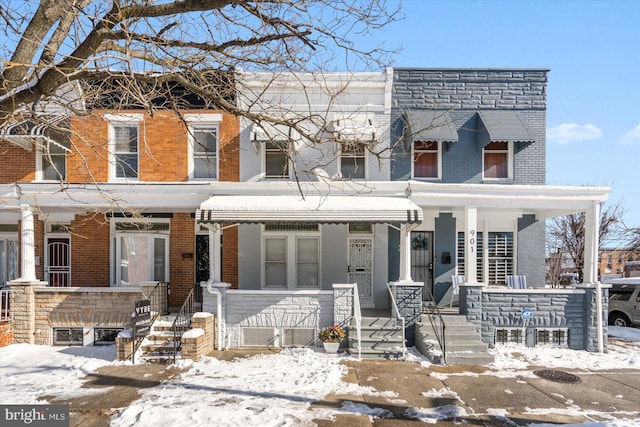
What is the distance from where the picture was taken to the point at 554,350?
33.5 feet

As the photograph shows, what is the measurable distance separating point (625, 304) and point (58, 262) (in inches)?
758

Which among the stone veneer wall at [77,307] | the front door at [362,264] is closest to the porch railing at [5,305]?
the stone veneer wall at [77,307]

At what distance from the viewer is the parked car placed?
13969 millimetres

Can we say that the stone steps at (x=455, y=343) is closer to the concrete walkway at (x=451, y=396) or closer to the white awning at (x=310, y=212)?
the concrete walkway at (x=451, y=396)

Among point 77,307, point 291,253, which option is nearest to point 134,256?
point 77,307

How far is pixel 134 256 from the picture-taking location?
1248 centimetres

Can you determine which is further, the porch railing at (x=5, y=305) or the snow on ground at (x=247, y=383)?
the porch railing at (x=5, y=305)

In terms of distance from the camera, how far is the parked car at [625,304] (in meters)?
14.0

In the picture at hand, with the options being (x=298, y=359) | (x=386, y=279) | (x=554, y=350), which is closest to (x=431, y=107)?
(x=386, y=279)

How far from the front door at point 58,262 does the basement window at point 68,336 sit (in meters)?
2.03

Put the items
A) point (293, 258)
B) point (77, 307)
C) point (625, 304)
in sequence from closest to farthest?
point (77, 307) < point (293, 258) < point (625, 304)

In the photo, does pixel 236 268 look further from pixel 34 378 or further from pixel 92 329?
pixel 34 378

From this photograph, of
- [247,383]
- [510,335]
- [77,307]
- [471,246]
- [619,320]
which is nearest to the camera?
[247,383]

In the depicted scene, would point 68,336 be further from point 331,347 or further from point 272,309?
point 331,347
